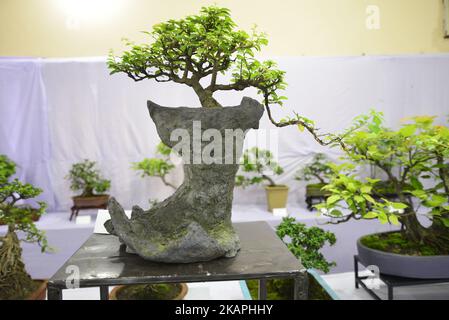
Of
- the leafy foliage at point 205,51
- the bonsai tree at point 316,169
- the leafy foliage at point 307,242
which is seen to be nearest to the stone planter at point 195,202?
the leafy foliage at point 205,51

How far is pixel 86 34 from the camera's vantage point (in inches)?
115

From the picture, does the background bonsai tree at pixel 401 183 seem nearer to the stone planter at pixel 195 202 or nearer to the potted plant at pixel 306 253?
the potted plant at pixel 306 253

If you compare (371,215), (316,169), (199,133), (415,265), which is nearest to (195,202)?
(199,133)

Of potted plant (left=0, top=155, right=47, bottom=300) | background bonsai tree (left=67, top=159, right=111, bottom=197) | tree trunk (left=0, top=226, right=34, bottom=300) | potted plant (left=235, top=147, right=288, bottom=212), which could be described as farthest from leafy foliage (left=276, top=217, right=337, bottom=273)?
background bonsai tree (left=67, top=159, right=111, bottom=197)

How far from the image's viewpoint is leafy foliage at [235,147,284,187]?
2.89 meters

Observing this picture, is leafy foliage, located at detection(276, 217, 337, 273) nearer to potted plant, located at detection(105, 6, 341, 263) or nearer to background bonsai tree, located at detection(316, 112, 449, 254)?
background bonsai tree, located at detection(316, 112, 449, 254)

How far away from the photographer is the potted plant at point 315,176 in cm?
281

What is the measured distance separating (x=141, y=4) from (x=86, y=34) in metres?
0.51

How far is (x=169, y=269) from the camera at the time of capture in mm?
1006

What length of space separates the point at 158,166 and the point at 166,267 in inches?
70.8

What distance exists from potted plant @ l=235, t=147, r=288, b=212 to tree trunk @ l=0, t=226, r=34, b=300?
158cm

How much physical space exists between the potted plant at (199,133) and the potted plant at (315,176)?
1730 mm

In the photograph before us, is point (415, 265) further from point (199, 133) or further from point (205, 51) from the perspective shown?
point (205, 51)

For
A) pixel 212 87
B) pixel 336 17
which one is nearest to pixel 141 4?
pixel 336 17
